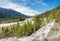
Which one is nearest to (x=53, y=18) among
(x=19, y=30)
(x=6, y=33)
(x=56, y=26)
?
(x=56, y=26)

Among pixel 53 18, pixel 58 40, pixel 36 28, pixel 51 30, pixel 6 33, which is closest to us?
pixel 58 40

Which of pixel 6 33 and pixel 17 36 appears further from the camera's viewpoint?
pixel 6 33

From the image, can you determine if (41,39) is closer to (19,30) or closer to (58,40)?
(58,40)

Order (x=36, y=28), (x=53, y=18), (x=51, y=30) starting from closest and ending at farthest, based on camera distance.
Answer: (x=51, y=30)
(x=53, y=18)
(x=36, y=28)

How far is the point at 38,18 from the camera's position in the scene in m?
14.3

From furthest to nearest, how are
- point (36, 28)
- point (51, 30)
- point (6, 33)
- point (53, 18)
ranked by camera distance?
1. point (6, 33)
2. point (36, 28)
3. point (53, 18)
4. point (51, 30)

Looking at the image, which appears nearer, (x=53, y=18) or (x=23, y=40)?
(x=23, y=40)

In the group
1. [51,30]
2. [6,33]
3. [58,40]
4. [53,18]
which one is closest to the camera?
[58,40]

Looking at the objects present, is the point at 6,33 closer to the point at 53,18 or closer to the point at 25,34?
the point at 25,34

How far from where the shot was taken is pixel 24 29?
13648mm

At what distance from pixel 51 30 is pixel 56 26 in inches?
19.1

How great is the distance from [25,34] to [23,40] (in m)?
1.52

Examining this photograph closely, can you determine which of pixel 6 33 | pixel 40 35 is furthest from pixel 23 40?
pixel 6 33

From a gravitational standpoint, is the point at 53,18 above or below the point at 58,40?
above
